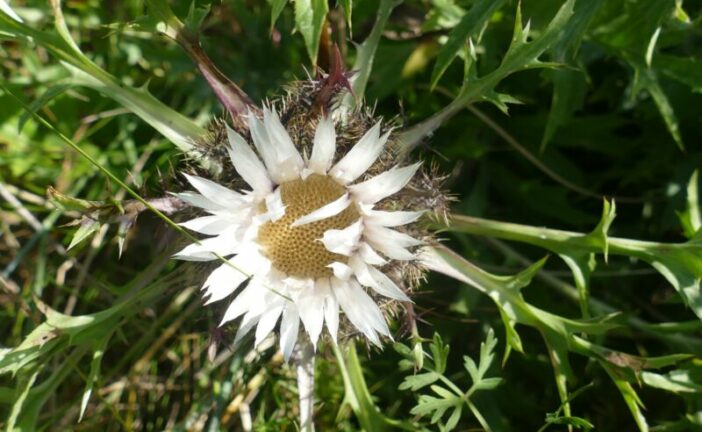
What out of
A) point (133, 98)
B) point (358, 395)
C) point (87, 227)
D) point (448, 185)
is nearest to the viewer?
point (87, 227)

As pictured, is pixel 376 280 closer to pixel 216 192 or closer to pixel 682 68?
pixel 216 192

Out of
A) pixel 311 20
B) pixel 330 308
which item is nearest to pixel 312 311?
pixel 330 308

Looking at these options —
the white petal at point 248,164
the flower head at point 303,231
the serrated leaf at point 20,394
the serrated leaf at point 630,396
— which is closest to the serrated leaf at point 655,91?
the serrated leaf at point 630,396

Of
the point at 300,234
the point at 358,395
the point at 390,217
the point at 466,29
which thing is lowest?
the point at 358,395

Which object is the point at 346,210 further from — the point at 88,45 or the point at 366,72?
the point at 88,45

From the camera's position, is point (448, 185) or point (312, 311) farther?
point (448, 185)

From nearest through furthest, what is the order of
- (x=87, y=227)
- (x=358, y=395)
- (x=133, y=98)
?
(x=87, y=227) → (x=133, y=98) → (x=358, y=395)

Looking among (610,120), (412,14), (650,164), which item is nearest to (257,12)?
(412,14)
